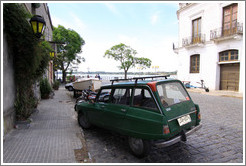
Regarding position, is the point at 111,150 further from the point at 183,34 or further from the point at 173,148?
the point at 183,34

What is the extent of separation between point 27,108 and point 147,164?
4514mm

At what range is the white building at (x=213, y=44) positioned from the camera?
15.7 metres

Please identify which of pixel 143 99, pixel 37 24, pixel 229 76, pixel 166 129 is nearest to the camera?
pixel 166 129

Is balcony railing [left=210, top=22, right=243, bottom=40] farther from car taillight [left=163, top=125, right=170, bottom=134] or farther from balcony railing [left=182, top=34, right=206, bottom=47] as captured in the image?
car taillight [left=163, top=125, right=170, bottom=134]

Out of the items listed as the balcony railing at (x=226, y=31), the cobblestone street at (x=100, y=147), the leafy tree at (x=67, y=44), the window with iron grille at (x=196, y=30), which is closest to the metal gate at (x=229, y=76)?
the balcony railing at (x=226, y=31)

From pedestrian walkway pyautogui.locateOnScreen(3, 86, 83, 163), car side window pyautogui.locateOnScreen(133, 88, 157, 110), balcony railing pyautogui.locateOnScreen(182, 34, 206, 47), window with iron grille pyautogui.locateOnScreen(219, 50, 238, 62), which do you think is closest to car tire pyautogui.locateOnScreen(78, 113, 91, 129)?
pedestrian walkway pyautogui.locateOnScreen(3, 86, 83, 163)

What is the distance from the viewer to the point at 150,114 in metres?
3.24

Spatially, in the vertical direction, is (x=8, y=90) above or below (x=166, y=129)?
above

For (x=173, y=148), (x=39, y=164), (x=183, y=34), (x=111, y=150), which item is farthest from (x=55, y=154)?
(x=183, y=34)

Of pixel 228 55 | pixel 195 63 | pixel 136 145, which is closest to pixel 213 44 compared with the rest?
pixel 228 55

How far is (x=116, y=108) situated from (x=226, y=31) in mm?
17394

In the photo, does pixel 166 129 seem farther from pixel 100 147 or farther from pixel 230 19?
pixel 230 19

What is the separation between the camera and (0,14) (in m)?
3.96

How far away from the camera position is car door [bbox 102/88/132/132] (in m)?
3.78
